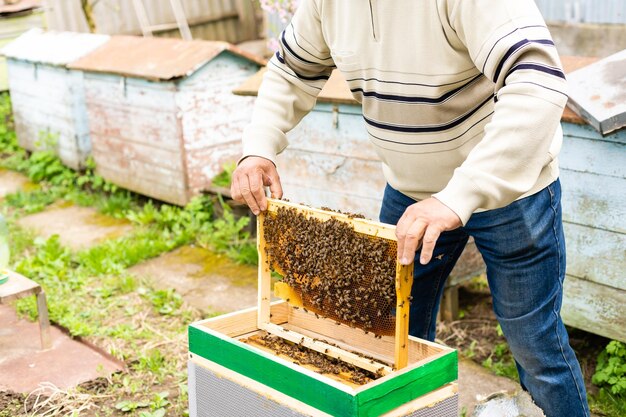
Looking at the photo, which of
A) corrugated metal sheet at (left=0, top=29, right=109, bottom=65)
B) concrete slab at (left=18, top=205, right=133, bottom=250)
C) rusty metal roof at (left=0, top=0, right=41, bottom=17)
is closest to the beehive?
concrete slab at (left=18, top=205, right=133, bottom=250)

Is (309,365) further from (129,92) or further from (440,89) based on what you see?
(129,92)

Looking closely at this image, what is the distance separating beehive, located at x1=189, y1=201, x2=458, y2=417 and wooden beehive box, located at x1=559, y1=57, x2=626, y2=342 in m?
1.31

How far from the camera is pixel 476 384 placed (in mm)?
3633

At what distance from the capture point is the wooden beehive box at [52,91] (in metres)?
6.66

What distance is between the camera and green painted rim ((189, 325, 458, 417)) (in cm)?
200

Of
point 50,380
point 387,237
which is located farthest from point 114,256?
point 387,237

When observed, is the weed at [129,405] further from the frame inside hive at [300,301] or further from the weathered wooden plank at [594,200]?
the weathered wooden plank at [594,200]

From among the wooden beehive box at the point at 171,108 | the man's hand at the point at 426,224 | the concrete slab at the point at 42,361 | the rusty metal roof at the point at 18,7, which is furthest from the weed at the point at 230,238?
the rusty metal roof at the point at 18,7

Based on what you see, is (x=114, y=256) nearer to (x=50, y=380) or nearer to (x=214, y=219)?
(x=214, y=219)

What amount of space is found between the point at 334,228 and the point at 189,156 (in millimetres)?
3510

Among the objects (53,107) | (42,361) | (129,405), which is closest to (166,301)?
(42,361)

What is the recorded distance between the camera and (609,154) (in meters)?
3.20

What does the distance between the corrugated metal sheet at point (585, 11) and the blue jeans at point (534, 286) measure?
5.11 m

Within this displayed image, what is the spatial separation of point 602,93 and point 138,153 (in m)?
3.82
